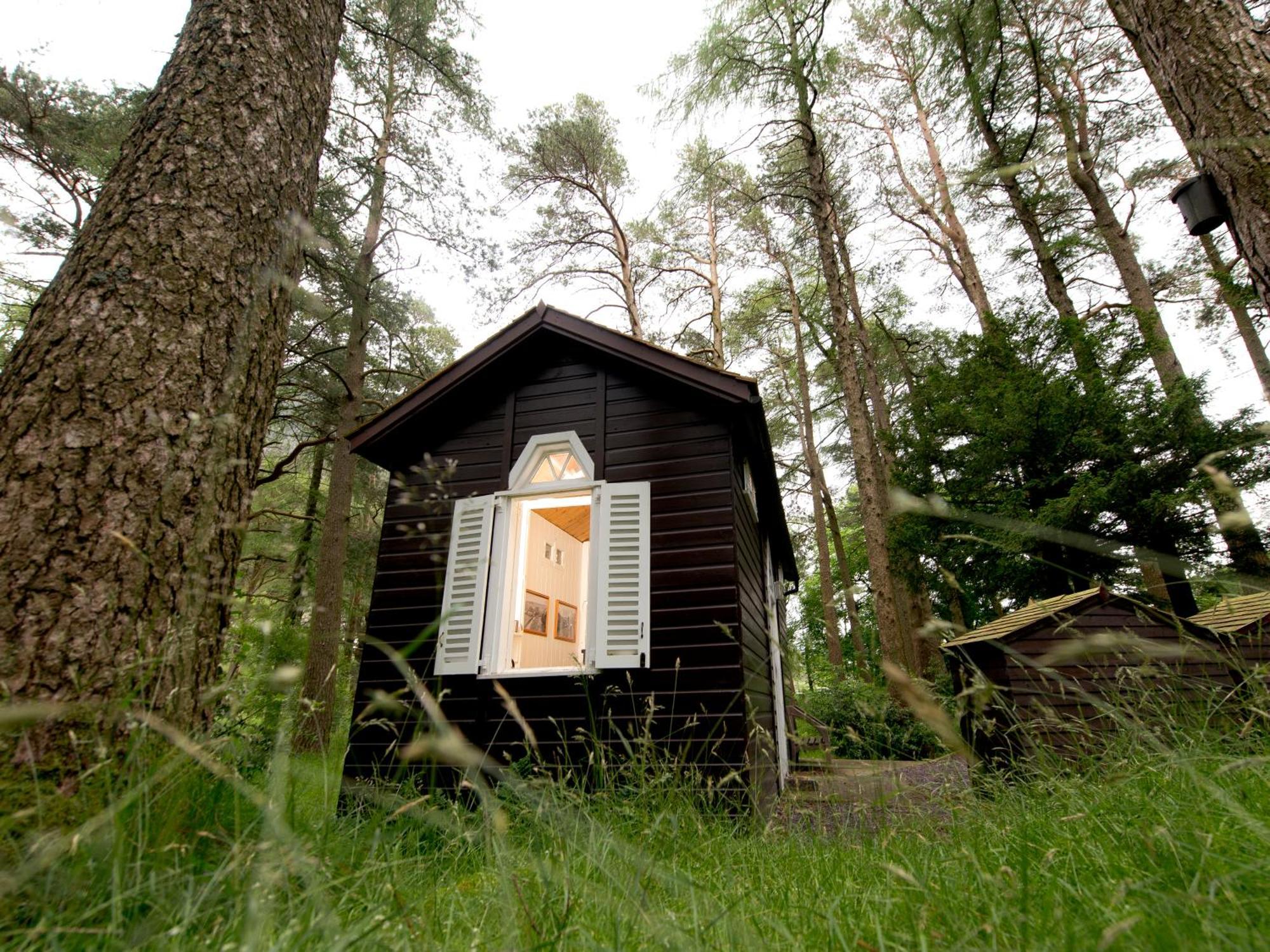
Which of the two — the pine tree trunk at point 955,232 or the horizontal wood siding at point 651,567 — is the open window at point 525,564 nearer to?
the horizontal wood siding at point 651,567

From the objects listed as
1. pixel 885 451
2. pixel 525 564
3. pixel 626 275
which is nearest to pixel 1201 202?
pixel 525 564

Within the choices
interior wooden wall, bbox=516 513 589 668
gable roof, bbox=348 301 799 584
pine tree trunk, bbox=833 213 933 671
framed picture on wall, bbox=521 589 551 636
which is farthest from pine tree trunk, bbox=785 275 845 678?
gable roof, bbox=348 301 799 584

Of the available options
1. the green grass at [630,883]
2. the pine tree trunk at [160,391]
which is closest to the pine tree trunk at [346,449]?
the pine tree trunk at [160,391]

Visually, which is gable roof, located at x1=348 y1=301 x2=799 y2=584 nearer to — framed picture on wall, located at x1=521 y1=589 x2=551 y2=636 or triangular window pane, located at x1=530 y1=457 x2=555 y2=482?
triangular window pane, located at x1=530 y1=457 x2=555 y2=482

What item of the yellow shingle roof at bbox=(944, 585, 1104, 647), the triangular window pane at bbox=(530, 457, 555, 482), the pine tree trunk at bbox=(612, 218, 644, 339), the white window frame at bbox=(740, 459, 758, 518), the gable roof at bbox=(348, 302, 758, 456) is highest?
the pine tree trunk at bbox=(612, 218, 644, 339)

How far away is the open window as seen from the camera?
5.29m

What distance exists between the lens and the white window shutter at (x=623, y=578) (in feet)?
17.1

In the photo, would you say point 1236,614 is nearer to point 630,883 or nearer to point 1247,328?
point 630,883

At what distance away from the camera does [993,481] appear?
1038 centimetres

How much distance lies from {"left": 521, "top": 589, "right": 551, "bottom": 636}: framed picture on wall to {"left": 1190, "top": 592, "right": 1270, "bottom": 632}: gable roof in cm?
664

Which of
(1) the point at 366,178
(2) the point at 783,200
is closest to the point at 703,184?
(2) the point at 783,200

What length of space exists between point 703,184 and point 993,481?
8.65 metres

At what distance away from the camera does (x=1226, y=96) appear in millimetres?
2900

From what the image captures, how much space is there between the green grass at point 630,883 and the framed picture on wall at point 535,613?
20.1 ft
